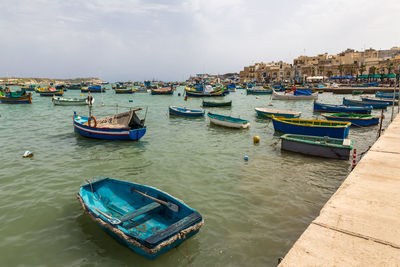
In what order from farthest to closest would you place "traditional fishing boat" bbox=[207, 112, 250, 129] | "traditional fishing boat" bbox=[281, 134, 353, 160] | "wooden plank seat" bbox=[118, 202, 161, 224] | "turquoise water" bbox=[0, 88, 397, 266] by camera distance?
"traditional fishing boat" bbox=[207, 112, 250, 129]
"traditional fishing boat" bbox=[281, 134, 353, 160]
"wooden plank seat" bbox=[118, 202, 161, 224]
"turquoise water" bbox=[0, 88, 397, 266]

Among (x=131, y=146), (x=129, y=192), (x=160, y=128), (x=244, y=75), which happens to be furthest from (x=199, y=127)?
(x=244, y=75)

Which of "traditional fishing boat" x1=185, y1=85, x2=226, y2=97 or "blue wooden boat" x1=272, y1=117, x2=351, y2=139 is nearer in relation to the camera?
"blue wooden boat" x1=272, y1=117, x2=351, y2=139

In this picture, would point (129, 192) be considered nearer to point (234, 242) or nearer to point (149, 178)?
point (149, 178)

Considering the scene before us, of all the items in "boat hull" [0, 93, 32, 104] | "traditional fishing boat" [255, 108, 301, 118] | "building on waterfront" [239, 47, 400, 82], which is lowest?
"traditional fishing boat" [255, 108, 301, 118]

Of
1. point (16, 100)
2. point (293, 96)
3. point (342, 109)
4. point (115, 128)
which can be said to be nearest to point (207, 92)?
point (293, 96)

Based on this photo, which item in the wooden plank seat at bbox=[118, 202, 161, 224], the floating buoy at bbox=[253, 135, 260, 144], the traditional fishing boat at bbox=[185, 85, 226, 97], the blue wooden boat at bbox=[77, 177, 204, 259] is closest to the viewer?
the blue wooden boat at bbox=[77, 177, 204, 259]

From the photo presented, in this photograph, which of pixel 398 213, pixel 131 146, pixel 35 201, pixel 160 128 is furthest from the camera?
pixel 160 128

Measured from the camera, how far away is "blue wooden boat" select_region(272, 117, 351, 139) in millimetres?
16781

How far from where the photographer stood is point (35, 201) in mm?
9305

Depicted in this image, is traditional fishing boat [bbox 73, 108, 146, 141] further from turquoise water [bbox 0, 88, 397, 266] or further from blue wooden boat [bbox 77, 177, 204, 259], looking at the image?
blue wooden boat [bbox 77, 177, 204, 259]

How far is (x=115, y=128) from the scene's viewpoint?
1759cm

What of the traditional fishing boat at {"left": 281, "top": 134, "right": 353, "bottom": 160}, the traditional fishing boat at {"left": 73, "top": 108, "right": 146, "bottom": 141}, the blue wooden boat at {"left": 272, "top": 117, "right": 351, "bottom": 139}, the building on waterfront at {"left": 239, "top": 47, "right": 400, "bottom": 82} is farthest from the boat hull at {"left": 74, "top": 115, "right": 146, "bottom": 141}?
the building on waterfront at {"left": 239, "top": 47, "right": 400, "bottom": 82}

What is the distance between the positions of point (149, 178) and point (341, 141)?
11640 millimetres

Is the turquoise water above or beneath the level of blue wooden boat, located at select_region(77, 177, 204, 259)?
beneath
